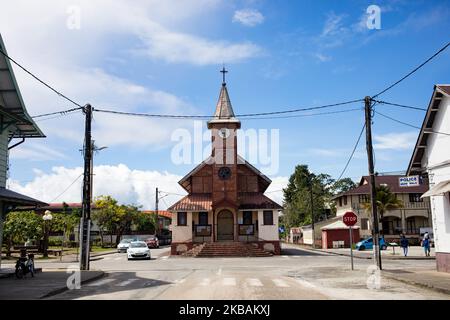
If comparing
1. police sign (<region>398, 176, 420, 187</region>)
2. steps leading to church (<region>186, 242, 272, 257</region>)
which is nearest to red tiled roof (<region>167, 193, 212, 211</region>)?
steps leading to church (<region>186, 242, 272, 257</region>)

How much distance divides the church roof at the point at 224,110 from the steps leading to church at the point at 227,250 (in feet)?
39.8

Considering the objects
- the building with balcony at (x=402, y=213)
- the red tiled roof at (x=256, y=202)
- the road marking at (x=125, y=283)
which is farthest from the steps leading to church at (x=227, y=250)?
the building with balcony at (x=402, y=213)

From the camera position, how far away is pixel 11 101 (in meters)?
19.8

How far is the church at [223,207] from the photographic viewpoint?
1613 inches

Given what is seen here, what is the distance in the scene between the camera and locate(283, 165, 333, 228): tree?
3014 inches

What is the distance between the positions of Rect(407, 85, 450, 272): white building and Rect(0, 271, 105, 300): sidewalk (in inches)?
573

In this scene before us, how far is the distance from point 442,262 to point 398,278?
312 centimetres

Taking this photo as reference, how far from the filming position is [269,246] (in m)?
40.6

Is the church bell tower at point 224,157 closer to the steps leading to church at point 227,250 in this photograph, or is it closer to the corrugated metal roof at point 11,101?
the steps leading to church at point 227,250

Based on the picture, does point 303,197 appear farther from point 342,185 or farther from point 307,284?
point 307,284

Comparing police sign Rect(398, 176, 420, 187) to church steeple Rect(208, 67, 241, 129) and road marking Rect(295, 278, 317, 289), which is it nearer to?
road marking Rect(295, 278, 317, 289)

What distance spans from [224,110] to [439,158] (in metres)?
28.0
